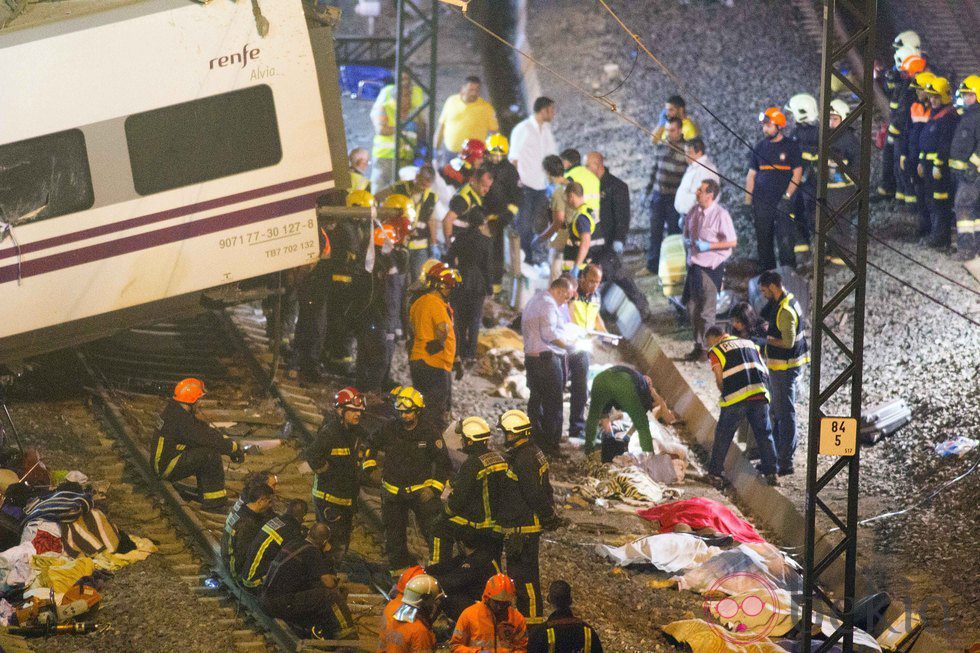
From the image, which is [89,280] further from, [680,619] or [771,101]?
[771,101]

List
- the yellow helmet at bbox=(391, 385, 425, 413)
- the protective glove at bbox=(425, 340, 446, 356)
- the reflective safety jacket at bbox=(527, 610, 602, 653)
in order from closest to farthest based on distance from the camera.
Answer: the reflective safety jacket at bbox=(527, 610, 602, 653), the yellow helmet at bbox=(391, 385, 425, 413), the protective glove at bbox=(425, 340, 446, 356)

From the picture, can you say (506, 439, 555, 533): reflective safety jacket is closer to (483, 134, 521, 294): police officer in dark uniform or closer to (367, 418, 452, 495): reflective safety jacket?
(367, 418, 452, 495): reflective safety jacket

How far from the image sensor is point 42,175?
497 inches

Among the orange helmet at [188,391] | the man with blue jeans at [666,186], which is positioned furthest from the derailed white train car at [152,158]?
the man with blue jeans at [666,186]

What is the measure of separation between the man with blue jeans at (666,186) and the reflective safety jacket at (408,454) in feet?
23.3

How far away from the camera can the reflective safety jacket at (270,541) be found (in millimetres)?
10883

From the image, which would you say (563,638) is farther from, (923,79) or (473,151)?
(923,79)

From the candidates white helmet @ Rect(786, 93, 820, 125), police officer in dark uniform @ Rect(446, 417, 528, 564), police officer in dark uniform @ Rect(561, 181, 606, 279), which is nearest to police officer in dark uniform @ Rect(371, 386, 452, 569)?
police officer in dark uniform @ Rect(446, 417, 528, 564)

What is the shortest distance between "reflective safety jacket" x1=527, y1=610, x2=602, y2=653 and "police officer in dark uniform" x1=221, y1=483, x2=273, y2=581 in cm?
261

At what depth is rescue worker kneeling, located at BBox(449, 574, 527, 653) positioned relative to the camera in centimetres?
984

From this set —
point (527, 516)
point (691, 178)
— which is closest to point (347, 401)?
point (527, 516)

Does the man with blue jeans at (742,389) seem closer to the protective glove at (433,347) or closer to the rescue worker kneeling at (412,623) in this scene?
the protective glove at (433,347)

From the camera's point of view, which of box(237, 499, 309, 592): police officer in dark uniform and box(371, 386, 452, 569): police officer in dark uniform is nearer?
box(237, 499, 309, 592): police officer in dark uniform

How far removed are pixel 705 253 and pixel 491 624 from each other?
741 cm
